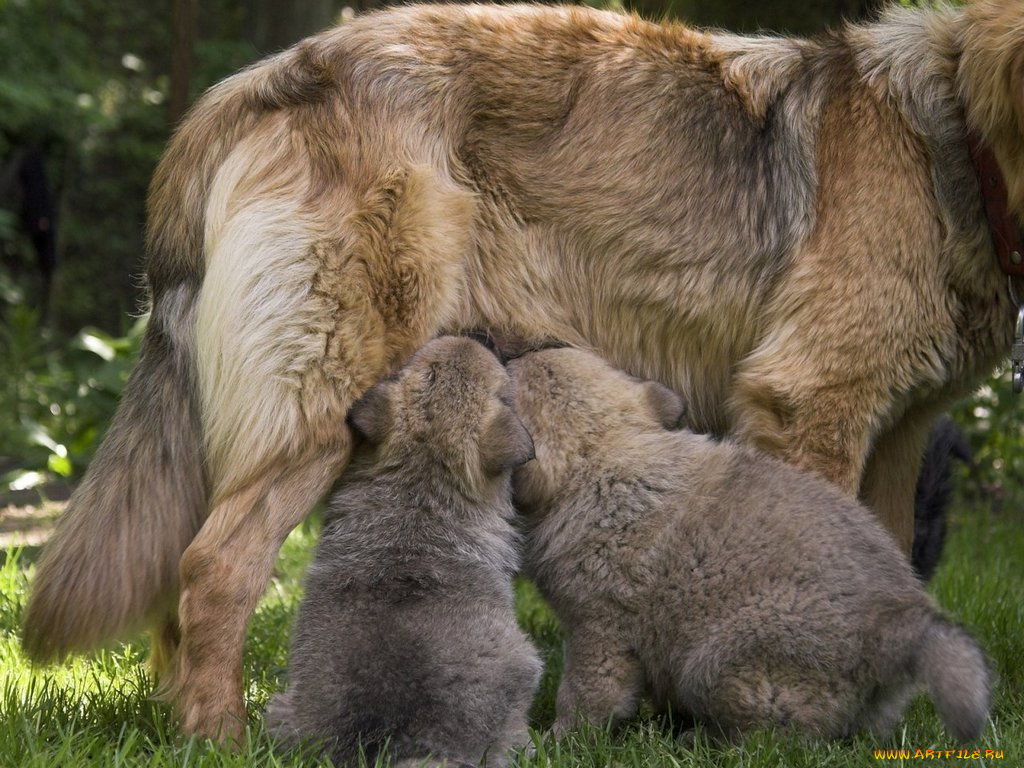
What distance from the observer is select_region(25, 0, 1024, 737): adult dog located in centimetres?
349

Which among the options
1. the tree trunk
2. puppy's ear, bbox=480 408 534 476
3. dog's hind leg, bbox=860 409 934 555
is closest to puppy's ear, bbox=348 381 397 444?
puppy's ear, bbox=480 408 534 476

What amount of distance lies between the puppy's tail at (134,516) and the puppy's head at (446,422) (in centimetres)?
65

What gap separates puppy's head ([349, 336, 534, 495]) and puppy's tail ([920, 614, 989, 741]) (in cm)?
118

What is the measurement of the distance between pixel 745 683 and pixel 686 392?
119cm

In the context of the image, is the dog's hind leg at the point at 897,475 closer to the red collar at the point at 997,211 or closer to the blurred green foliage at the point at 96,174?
the red collar at the point at 997,211

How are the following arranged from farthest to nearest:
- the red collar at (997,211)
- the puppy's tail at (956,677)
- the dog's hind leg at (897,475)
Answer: the dog's hind leg at (897,475)
the red collar at (997,211)
the puppy's tail at (956,677)

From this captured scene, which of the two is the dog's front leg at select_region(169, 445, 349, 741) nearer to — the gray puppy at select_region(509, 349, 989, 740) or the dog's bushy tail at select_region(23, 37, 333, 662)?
the dog's bushy tail at select_region(23, 37, 333, 662)

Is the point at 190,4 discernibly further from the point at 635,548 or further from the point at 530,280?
the point at 635,548

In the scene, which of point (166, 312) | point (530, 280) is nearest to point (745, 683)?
point (530, 280)

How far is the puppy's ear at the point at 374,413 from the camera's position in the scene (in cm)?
339

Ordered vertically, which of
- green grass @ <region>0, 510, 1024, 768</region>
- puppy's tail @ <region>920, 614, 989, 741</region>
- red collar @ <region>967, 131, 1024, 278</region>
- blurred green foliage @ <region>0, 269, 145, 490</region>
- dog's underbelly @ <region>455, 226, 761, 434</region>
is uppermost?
red collar @ <region>967, 131, 1024, 278</region>

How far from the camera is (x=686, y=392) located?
4.06 meters

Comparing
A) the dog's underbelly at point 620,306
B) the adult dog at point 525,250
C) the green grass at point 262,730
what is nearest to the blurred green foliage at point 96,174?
the adult dog at point 525,250

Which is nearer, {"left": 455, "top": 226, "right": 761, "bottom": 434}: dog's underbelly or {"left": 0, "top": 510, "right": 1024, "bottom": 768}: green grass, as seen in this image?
{"left": 0, "top": 510, "right": 1024, "bottom": 768}: green grass
